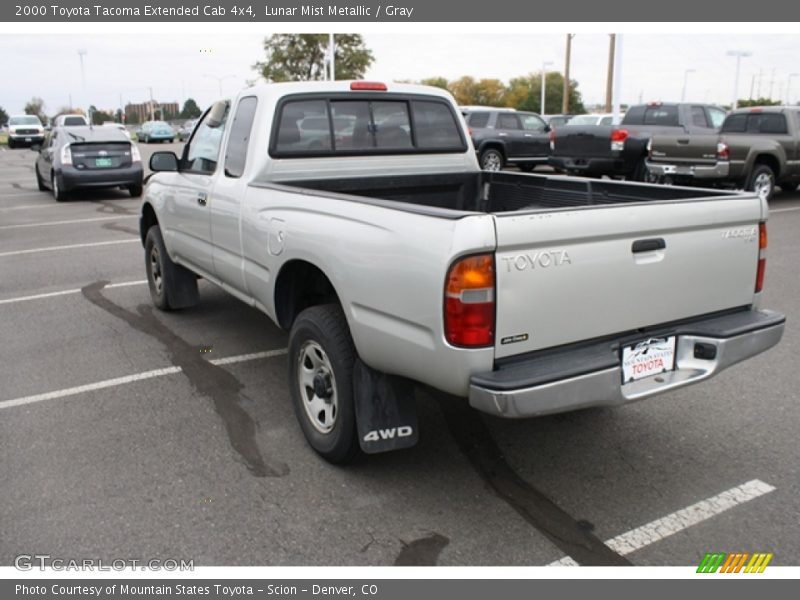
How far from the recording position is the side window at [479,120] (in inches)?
762

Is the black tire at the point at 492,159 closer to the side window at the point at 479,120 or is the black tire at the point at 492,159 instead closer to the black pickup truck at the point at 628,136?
the side window at the point at 479,120

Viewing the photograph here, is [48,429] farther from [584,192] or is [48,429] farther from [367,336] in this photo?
[584,192]

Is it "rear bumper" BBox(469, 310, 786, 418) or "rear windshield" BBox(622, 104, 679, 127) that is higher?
"rear windshield" BBox(622, 104, 679, 127)

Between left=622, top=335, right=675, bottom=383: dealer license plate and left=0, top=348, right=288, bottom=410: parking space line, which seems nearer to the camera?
left=622, top=335, right=675, bottom=383: dealer license plate

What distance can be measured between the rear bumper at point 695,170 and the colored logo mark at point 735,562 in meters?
11.1

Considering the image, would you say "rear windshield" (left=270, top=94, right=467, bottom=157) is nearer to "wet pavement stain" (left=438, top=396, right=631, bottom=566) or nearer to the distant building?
"wet pavement stain" (left=438, top=396, right=631, bottom=566)

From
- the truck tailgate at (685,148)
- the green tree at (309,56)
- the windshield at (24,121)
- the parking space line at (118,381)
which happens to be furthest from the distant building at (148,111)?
the parking space line at (118,381)

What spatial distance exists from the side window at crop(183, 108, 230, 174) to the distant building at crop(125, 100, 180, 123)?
119 m

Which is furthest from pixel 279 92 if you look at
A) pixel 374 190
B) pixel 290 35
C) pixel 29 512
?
pixel 290 35

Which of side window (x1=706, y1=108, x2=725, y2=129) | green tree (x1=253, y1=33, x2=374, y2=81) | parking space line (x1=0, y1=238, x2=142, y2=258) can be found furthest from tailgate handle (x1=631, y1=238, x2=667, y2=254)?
green tree (x1=253, y1=33, x2=374, y2=81)

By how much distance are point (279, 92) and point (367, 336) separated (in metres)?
2.20

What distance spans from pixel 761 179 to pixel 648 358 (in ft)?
38.6

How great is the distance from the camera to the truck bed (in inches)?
177

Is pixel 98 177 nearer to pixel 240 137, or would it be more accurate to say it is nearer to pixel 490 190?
pixel 240 137
